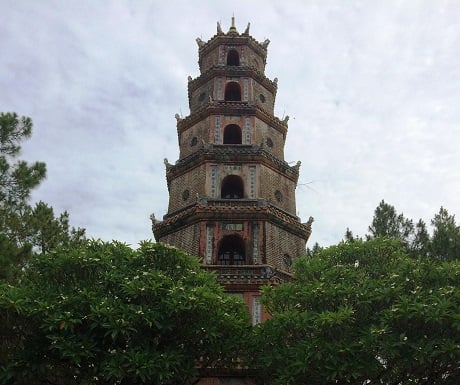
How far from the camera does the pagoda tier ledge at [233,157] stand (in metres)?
24.6

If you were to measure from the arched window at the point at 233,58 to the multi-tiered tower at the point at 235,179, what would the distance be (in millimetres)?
52

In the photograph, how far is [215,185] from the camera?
24.1m

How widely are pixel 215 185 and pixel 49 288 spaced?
1028 cm

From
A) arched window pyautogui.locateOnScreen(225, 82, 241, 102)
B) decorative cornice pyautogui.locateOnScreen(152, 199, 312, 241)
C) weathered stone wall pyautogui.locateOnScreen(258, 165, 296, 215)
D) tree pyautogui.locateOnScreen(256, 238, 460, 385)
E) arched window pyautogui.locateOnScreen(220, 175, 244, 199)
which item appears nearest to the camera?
tree pyautogui.locateOnScreen(256, 238, 460, 385)

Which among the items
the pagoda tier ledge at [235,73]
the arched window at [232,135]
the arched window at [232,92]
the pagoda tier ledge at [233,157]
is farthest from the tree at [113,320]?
the pagoda tier ledge at [235,73]

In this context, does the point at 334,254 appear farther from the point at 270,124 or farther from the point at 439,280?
the point at 270,124

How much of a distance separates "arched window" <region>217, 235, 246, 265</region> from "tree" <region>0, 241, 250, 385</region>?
664cm

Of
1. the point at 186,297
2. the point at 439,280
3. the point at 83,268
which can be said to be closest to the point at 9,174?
the point at 83,268

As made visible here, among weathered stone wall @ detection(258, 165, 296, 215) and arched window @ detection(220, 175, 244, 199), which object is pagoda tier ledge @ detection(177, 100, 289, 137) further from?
arched window @ detection(220, 175, 244, 199)

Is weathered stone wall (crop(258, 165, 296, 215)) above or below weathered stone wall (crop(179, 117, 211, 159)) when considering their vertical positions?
below

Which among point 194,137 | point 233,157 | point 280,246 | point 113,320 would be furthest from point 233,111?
point 113,320

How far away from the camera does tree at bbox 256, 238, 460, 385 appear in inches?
538

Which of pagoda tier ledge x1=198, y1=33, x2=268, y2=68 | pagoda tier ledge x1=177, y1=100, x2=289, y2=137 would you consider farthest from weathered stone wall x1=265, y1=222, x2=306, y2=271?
pagoda tier ledge x1=198, y1=33, x2=268, y2=68

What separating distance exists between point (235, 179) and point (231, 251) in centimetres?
325
